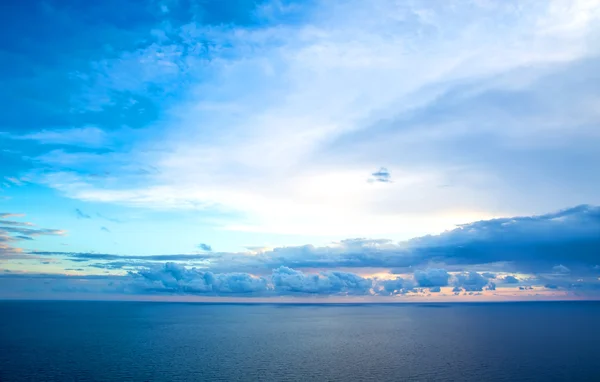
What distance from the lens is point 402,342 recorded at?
164 metres

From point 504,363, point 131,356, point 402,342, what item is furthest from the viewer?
point 402,342

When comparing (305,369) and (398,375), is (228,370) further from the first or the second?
(398,375)

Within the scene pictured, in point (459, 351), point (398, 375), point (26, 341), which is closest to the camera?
point (398, 375)

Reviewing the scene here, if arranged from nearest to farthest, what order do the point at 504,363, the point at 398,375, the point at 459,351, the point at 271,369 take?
the point at 398,375 → the point at 271,369 → the point at 504,363 → the point at 459,351

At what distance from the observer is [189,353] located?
129m

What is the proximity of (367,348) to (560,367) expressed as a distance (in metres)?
58.3

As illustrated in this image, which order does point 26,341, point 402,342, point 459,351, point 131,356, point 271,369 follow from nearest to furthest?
point 271,369 → point 131,356 → point 459,351 → point 26,341 → point 402,342

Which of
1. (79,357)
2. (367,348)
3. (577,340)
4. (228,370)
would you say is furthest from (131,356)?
(577,340)

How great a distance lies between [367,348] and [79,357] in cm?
9034

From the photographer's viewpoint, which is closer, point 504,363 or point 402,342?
point 504,363

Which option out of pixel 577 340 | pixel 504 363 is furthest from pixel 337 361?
pixel 577 340

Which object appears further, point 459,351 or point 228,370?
point 459,351

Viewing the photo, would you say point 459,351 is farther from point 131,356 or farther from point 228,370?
point 131,356

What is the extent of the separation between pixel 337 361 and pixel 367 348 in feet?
103
